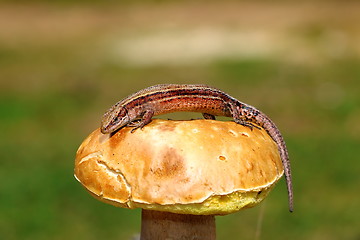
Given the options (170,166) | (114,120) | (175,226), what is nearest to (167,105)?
(114,120)

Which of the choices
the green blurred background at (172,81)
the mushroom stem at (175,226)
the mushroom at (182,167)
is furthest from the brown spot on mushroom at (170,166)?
the green blurred background at (172,81)

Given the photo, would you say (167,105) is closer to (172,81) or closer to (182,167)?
(182,167)

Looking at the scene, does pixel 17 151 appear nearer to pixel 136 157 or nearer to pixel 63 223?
pixel 63 223

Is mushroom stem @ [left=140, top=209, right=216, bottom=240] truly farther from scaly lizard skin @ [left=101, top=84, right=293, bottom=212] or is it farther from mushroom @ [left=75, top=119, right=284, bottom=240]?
scaly lizard skin @ [left=101, top=84, right=293, bottom=212]

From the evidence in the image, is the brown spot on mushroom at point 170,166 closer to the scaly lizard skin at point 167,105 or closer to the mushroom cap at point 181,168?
the mushroom cap at point 181,168

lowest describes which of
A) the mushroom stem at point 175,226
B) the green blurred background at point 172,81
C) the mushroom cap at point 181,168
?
the green blurred background at point 172,81
